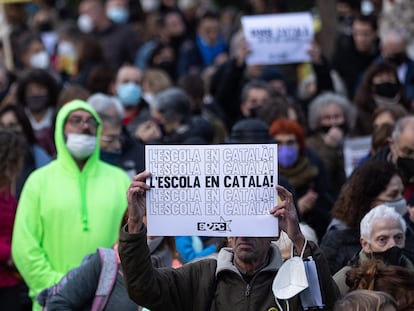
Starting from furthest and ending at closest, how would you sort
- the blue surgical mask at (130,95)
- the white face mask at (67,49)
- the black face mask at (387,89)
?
the white face mask at (67,49)
the blue surgical mask at (130,95)
the black face mask at (387,89)

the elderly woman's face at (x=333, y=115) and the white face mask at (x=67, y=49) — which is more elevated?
the white face mask at (x=67, y=49)

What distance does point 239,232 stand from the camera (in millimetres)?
6445

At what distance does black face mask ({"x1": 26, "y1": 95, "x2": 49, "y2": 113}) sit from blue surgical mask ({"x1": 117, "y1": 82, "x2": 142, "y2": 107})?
2.44ft

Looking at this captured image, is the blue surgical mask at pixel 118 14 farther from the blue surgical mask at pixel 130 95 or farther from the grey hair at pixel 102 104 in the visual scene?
the grey hair at pixel 102 104

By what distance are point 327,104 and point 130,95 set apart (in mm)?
1933

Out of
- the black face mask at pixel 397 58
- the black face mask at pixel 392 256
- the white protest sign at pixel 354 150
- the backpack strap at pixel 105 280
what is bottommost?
the backpack strap at pixel 105 280

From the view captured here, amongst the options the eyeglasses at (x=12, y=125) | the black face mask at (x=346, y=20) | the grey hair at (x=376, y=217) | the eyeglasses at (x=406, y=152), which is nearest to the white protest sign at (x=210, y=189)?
the grey hair at (x=376, y=217)

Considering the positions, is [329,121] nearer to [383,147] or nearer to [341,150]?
[341,150]

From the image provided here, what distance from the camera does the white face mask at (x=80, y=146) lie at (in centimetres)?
918

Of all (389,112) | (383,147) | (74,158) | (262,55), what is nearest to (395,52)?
(262,55)

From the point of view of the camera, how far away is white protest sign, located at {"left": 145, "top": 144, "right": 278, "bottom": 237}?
6.43 m

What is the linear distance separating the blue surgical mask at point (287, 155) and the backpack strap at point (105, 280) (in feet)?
9.81

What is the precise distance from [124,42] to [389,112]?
6698 millimetres

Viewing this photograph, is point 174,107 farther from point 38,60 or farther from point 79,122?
point 38,60
